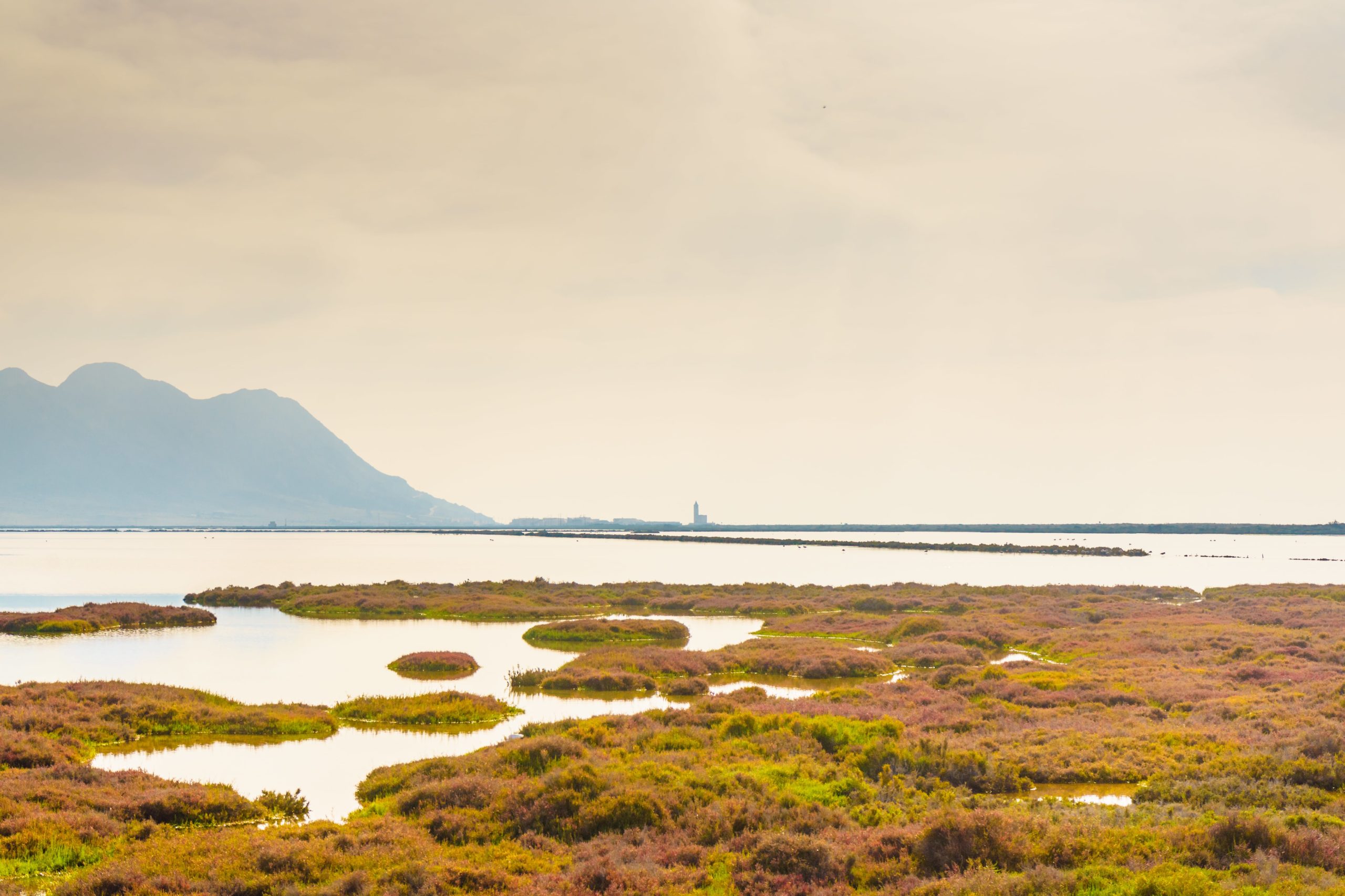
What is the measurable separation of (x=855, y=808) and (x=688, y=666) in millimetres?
23752

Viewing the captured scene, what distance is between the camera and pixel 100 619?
56.5m

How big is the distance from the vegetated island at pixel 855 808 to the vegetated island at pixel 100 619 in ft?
150

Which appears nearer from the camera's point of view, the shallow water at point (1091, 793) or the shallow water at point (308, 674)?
the shallow water at point (1091, 793)

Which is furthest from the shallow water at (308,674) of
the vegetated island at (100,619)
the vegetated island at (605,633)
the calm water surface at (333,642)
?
the vegetated island at (100,619)

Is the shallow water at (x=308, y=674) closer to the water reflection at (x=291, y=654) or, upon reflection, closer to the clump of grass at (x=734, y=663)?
the water reflection at (x=291, y=654)

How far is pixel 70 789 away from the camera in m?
18.1

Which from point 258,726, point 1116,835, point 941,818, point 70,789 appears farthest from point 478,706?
point 1116,835

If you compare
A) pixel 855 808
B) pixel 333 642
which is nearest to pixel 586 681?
pixel 855 808

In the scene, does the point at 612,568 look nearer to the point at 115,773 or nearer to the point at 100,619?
the point at 100,619

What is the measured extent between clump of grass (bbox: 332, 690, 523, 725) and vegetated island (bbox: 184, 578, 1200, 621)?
3641cm

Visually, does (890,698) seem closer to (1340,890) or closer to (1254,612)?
(1340,890)

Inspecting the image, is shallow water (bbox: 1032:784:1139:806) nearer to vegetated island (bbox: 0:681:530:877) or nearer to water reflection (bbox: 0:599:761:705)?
vegetated island (bbox: 0:681:530:877)

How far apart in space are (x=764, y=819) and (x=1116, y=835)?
6.58 m

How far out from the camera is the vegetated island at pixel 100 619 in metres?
53.7
